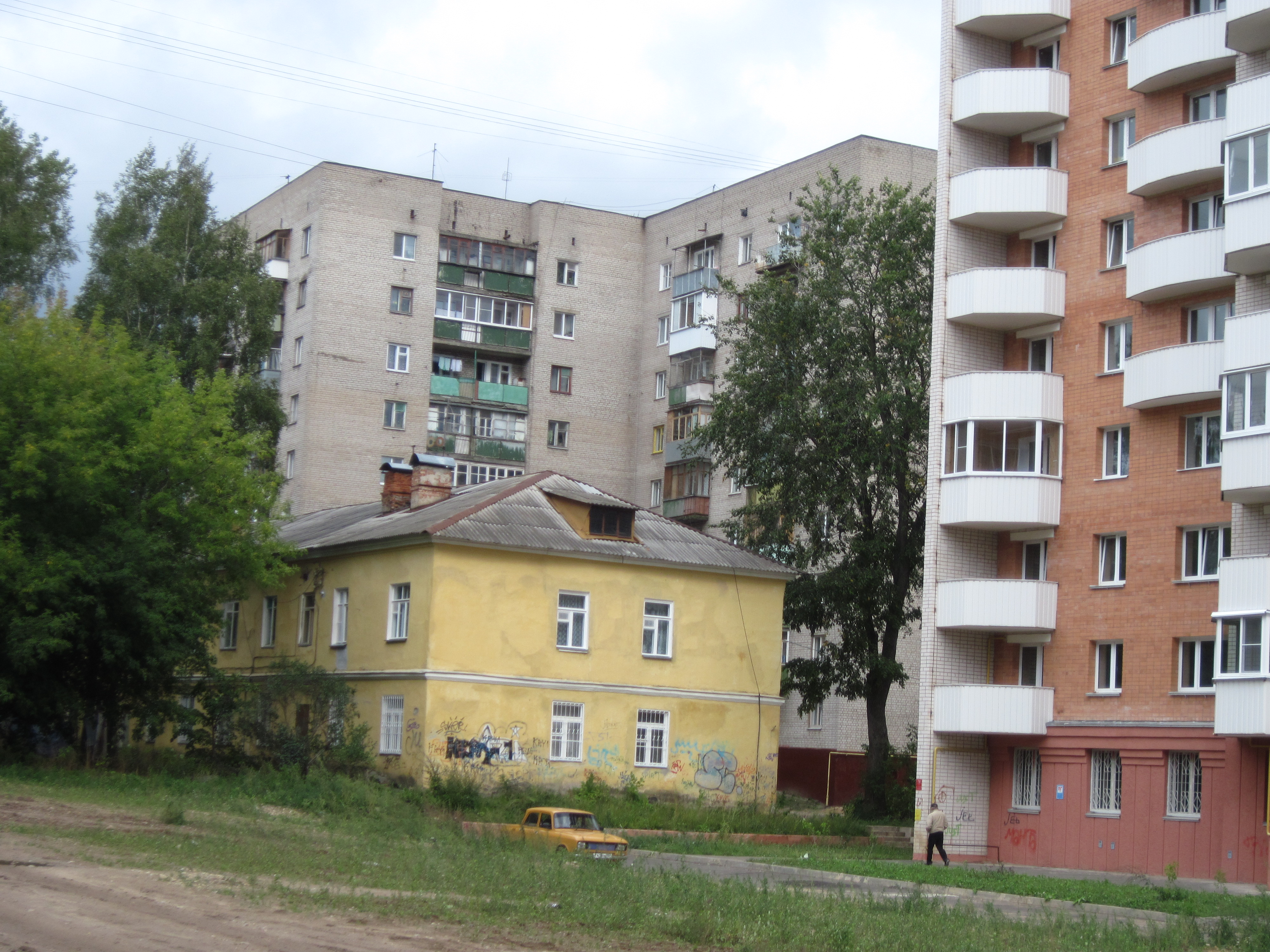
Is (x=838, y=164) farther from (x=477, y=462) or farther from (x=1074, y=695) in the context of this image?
(x=1074, y=695)

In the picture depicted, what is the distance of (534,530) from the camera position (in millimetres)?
38188

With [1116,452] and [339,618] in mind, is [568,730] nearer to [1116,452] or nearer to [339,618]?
[339,618]

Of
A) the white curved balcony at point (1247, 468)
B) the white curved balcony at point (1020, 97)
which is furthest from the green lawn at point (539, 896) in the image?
the white curved balcony at point (1020, 97)

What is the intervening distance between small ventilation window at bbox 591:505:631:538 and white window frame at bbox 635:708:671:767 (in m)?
4.68

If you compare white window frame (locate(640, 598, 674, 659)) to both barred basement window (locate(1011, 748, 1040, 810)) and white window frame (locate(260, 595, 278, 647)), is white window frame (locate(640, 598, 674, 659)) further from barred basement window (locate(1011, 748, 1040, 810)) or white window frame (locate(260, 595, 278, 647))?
white window frame (locate(260, 595, 278, 647))

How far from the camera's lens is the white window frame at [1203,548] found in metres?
31.4

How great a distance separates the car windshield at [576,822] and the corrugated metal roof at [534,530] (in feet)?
32.7

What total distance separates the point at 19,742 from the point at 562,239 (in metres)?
42.3

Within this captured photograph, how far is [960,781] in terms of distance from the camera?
35.4 m

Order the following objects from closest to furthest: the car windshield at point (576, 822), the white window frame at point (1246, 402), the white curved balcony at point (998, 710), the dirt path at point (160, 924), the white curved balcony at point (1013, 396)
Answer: the dirt path at point (160, 924) < the car windshield at point (576, 822) < the white window frame at point (1246, 402) < the white curved balcony at point (998, 710) < the white curved balcony at point (1013, 396)

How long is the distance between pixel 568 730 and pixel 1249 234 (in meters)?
19.5

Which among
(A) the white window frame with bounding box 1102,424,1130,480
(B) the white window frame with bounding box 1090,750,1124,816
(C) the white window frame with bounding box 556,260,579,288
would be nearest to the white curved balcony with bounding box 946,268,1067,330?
(A) the white window frame with bounding box 1102,424,1130,480

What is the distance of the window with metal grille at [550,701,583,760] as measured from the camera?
37.3 m

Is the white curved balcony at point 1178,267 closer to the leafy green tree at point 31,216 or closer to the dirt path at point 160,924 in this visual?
the dirt path at point 160,924
